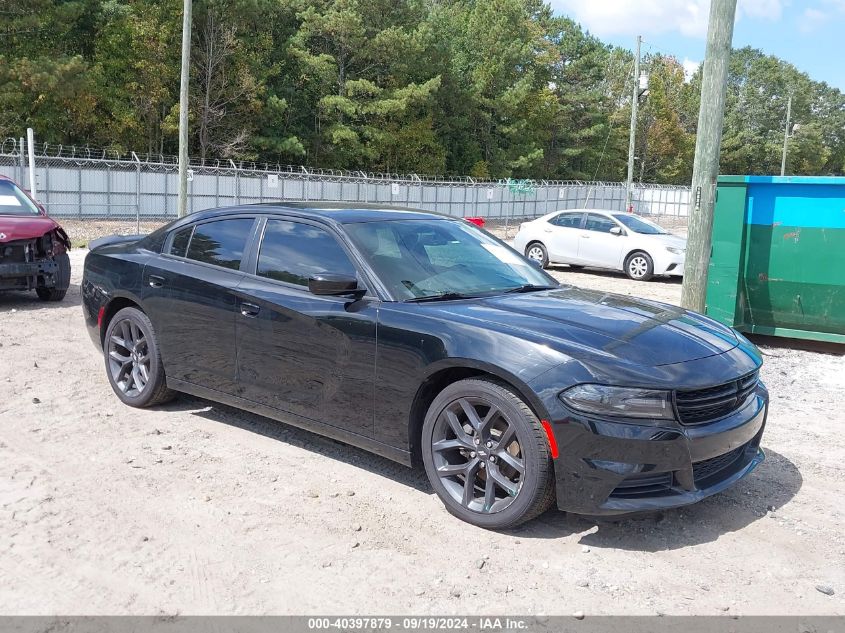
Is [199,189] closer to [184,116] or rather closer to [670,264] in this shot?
[184,116]

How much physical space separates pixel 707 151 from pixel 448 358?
583 cm

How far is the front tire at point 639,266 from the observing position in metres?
16.1

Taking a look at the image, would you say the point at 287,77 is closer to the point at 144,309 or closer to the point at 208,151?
the point at 208,151

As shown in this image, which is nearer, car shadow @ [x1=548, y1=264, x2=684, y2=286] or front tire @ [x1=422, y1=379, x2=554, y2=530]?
front tire @ [x1=422, y1=379, x2=554, y2=530]

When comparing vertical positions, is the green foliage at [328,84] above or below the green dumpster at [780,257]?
above

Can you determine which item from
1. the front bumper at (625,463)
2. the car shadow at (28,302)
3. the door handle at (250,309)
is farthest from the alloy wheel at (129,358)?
the car shadow at (28,302)

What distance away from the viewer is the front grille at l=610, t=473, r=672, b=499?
363 centimetres

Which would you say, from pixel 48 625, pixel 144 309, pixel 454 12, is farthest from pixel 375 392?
pixel 454 12

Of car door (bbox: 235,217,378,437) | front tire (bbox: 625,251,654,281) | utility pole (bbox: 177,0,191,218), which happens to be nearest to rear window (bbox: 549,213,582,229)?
front tire (bbox: 625,251,654,281)

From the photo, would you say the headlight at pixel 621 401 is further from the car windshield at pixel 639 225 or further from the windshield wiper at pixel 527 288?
the car windshield at pixel 639 225

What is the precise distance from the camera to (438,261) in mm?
4836

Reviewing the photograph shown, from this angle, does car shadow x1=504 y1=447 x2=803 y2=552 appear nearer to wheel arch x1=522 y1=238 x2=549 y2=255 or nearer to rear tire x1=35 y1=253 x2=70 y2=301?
rear tire x1=35 y1=253 x2=70 y2=301

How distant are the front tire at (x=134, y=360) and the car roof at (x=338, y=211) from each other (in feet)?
3.07

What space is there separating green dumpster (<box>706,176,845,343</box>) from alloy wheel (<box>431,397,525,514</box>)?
608 centimetres
